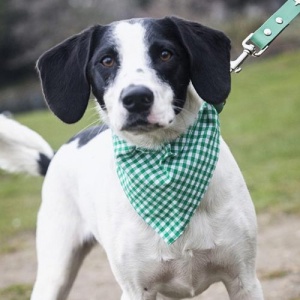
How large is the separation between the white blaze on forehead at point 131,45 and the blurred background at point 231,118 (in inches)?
21.8

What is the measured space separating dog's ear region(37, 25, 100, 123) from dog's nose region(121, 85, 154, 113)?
52 cm

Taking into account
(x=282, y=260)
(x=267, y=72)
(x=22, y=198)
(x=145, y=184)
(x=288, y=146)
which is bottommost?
(x=267, y=72)

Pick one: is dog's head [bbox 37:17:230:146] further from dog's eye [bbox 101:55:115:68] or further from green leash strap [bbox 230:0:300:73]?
green leash strap [bbox 230:0:300:73]

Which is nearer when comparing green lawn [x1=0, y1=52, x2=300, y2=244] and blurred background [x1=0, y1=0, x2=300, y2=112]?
green lawn [x1=0, y1=52, x2=300, y2=244]

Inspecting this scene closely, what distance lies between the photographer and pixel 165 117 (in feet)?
11.4

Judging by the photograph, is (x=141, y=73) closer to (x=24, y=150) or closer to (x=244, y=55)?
(x=244, y=55)

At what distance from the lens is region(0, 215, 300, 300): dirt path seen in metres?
5.95

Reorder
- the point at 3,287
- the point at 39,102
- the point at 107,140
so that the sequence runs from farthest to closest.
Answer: the point at 39,102, the point at 3,287, the point at 107,140

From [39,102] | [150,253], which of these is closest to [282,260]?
[150,253]

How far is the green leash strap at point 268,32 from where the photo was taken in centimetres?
419

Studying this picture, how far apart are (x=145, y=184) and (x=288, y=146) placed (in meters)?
9.09

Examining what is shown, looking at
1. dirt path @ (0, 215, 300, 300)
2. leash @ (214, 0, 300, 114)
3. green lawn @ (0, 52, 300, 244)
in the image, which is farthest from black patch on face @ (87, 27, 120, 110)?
dirt path @ (0, 215, 300, 300)

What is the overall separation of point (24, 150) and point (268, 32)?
184 centimetres

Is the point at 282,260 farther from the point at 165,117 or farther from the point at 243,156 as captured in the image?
the point at 243,156
